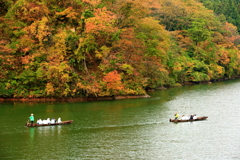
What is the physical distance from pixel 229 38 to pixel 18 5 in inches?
2428

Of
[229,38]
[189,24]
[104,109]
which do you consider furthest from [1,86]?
[229,38]

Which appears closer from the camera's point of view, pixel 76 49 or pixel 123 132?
pixel 123 132

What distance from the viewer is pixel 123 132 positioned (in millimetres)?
35125

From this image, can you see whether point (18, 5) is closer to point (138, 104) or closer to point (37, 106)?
point (37, 106)

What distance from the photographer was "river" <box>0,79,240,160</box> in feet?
95.7

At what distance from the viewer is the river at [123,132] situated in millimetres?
29180

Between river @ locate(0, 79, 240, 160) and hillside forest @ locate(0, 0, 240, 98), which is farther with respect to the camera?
hillside forest @ locate(0, 0, 240, 98)

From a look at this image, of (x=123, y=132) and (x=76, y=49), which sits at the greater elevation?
(x=76, y=49)

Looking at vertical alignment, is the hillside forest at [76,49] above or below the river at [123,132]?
above

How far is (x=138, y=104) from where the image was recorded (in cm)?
5009

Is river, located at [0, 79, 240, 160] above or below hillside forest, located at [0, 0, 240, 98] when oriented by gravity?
below

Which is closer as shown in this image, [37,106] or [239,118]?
[239,118]

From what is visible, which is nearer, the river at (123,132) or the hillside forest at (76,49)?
the river at (123,132)

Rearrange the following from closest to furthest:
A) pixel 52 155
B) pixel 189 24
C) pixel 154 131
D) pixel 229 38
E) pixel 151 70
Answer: pixel 52 155 < pixel 154 131 < pixel 151 70 < pixel 189 24 < pixel 229 38
